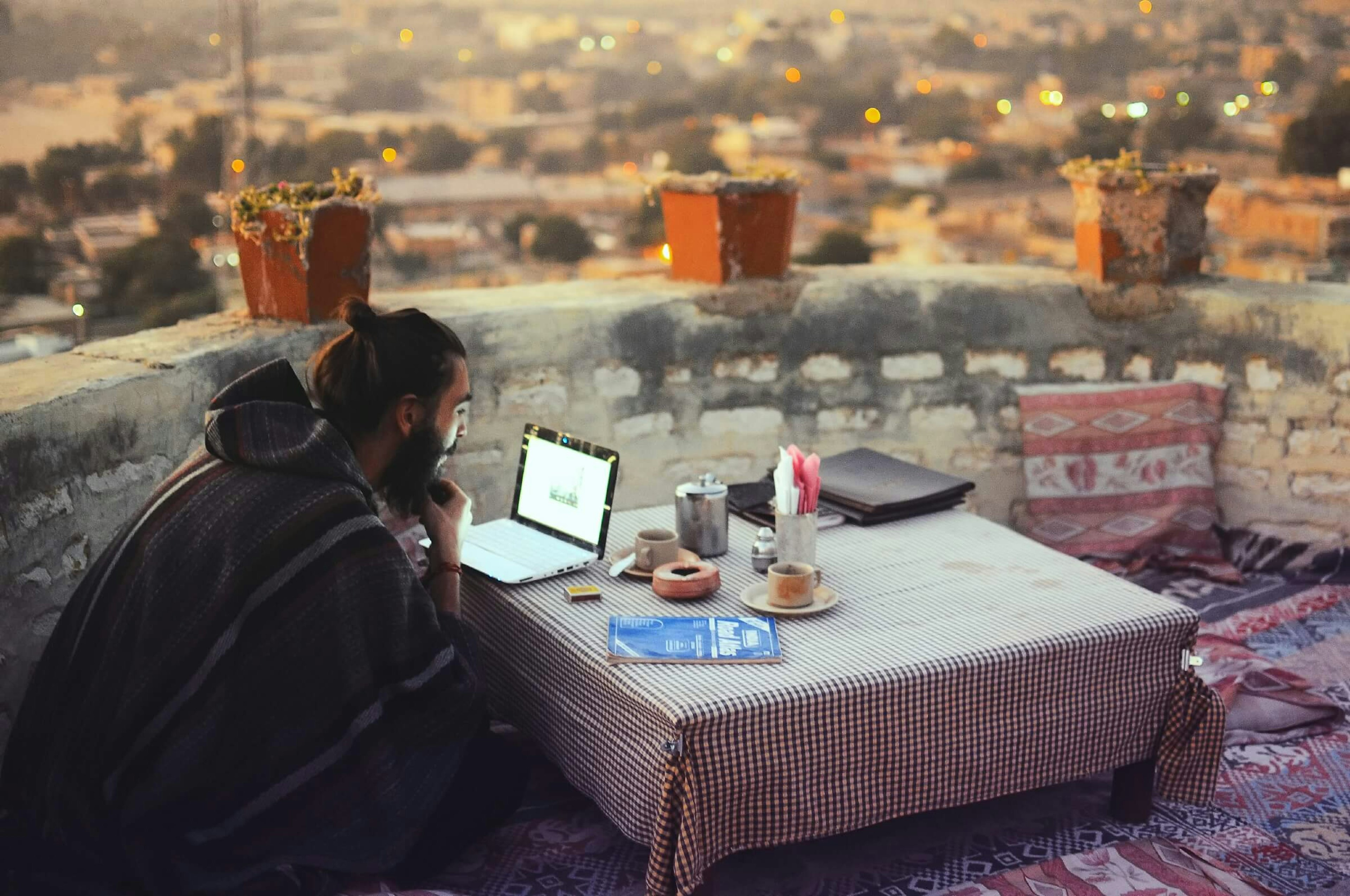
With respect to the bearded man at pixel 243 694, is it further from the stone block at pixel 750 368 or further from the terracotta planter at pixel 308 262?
the stone block at pixel 750 368

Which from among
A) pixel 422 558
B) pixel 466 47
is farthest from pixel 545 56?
pixel 422 558

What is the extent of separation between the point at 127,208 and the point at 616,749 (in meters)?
5.35

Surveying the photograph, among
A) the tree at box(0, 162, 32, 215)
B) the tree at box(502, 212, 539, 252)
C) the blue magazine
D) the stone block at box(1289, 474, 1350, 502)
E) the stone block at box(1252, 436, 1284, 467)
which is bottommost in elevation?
the stone block at box(1289, 474, 1350, 502)

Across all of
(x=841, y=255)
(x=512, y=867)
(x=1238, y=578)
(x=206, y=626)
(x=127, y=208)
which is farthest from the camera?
(x=127, y=208)

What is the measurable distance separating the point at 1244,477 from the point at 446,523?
3064 mm

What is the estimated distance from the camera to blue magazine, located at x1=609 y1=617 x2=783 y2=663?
2340mm

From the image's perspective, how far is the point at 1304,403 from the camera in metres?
4.38

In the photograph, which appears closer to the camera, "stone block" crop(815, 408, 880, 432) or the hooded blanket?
the hooded blanket

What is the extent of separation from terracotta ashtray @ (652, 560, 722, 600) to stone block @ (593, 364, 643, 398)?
1.53 meters

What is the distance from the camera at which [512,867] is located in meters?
2.61

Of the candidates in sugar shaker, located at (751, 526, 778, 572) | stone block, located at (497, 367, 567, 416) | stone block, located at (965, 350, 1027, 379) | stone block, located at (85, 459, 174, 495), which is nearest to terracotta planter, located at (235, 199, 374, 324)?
stone block, located at (497, 367, 567, 416)

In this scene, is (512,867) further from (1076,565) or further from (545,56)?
(545,56)

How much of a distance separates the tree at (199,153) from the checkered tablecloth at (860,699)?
468cm

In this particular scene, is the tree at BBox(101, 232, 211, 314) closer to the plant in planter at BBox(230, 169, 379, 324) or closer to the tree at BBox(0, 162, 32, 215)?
the tree at BBox(0, 162, 32, 215)
